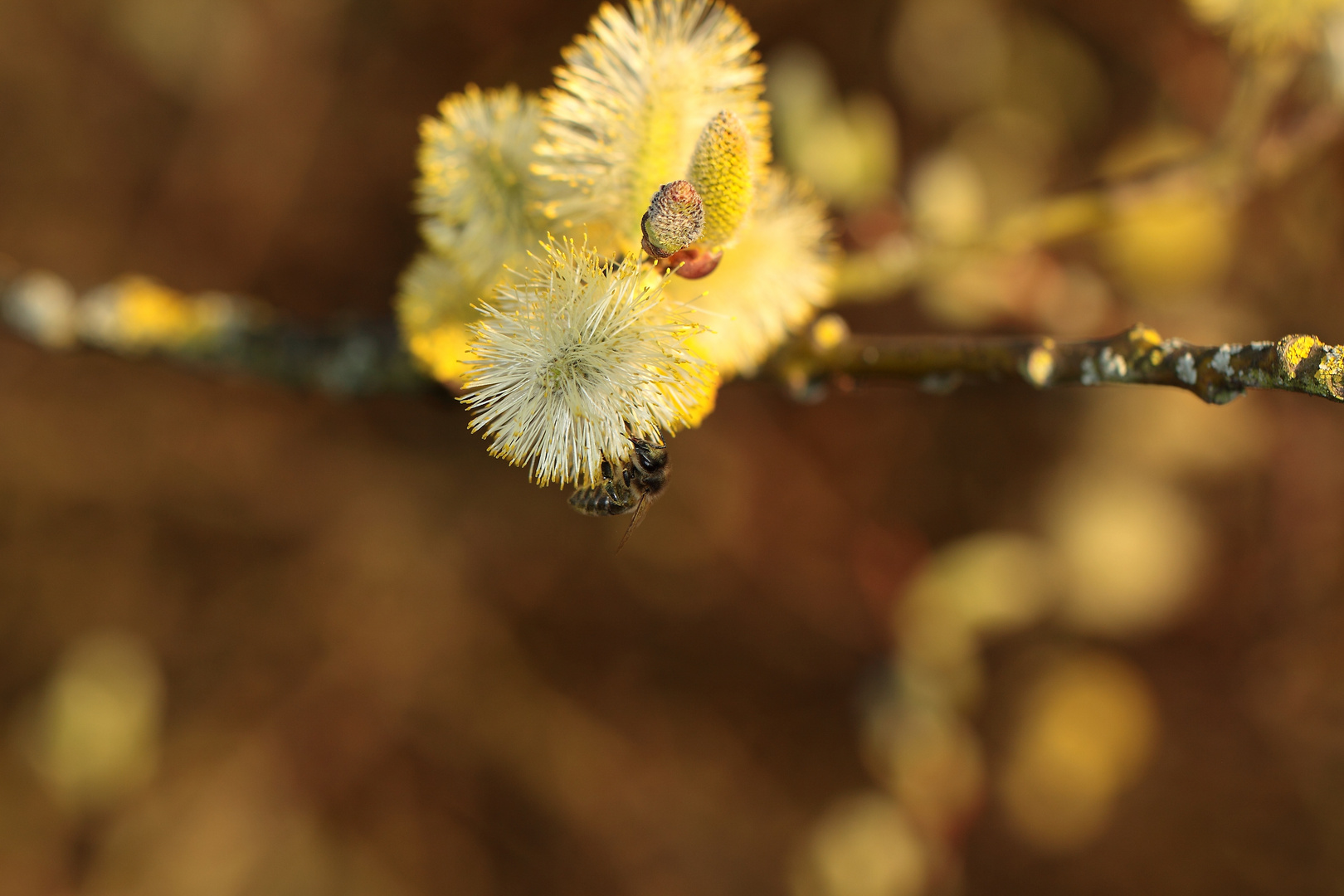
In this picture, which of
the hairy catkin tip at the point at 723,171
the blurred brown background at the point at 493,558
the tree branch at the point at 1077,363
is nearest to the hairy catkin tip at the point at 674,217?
the hairy catkin tip at the point at 723,171

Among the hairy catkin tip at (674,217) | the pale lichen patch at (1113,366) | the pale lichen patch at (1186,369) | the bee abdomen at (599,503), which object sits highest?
the pale lichen patch at (1113,366)

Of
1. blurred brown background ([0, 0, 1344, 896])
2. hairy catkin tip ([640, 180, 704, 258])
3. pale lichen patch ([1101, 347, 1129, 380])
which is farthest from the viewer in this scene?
blurred brown background ([0, 0, 1344, 896])

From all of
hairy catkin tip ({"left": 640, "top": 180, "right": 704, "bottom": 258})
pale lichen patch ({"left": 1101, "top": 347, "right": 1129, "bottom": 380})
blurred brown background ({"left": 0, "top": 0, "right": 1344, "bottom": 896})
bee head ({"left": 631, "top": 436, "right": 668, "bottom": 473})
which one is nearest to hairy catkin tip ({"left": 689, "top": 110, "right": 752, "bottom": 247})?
hairy catkin tip ({"left": 640, "top": 180, "right": 704, "bottom": 258})

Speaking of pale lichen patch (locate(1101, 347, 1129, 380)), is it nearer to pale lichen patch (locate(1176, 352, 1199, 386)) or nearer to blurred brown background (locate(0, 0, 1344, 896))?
pale lichen patch (locate(1176, 352, 1199, 386))

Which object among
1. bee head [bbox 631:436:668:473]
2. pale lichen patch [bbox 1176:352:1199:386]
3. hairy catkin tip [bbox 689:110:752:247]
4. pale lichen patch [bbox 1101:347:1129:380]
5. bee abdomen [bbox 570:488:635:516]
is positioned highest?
pale lichen patch [bbox 1101:347:1129:380]

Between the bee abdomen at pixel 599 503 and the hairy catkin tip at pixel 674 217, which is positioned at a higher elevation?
the hairy catkin tip at pixel 674 217

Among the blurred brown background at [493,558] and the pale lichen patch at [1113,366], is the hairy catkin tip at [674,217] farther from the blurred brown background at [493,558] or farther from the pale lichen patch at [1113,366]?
the blurred brown background at [493,558]

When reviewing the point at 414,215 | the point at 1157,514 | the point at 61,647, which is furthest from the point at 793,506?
the point at 61,647
